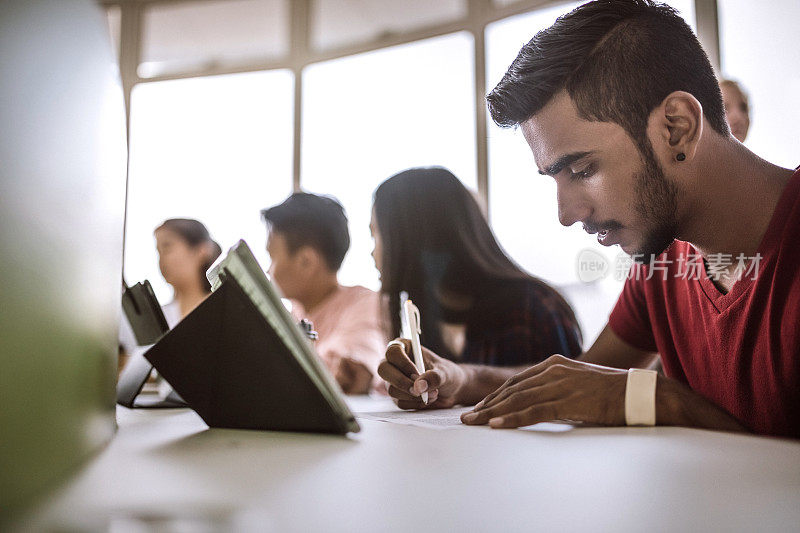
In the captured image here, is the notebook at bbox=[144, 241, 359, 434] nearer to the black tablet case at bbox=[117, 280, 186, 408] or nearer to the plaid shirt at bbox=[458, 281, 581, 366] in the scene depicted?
the black tablet case at bbox=[117, 280, 186, 408]

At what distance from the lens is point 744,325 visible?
2.07 ft

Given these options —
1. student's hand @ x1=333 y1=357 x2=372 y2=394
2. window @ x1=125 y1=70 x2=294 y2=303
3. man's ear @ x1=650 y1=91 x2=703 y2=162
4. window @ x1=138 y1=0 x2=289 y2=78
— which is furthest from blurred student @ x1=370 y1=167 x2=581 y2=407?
window @ x1=138 y1=0 x2=289 y2=78

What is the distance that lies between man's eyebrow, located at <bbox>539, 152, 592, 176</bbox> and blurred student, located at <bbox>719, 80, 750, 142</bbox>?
0.80 meters

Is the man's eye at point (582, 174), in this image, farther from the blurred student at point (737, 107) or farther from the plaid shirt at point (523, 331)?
the blurred student at point (737, 107)

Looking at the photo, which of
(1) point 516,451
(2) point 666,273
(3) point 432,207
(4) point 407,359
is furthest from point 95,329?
(3) point 432,207

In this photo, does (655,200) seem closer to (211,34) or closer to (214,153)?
(214,153)

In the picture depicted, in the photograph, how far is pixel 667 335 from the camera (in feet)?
2.81

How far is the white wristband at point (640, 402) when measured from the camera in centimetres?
51

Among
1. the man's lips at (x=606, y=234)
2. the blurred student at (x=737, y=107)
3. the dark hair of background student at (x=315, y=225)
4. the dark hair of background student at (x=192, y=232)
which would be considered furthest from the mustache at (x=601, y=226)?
the dark hair of background student at (x=192, y=232)

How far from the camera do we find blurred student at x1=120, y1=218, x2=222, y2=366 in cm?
186

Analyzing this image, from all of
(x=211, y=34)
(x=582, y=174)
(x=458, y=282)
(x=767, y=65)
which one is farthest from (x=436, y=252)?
(x=211, y=34)

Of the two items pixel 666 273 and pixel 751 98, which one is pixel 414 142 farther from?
pixel 666 273

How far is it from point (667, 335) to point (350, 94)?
2.18m

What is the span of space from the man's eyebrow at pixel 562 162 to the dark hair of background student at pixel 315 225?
3.71ft
